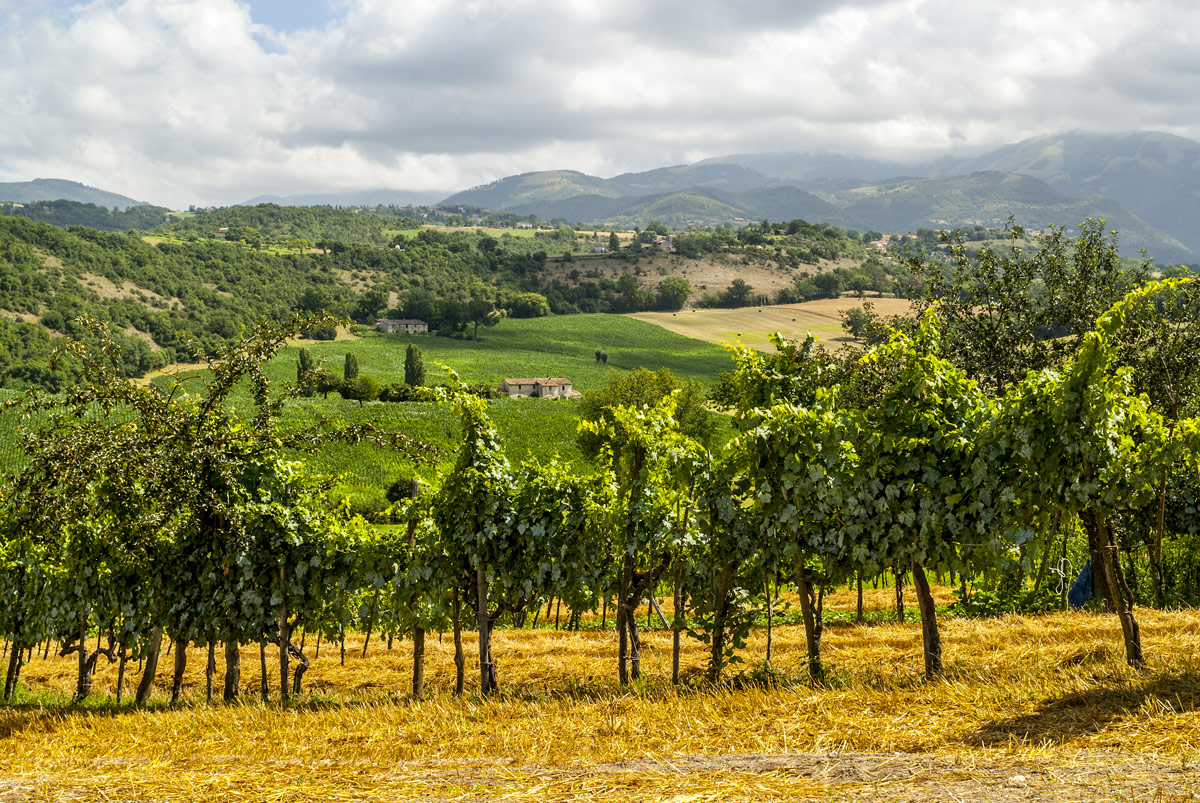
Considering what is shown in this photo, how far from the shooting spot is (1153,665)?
9.22 m

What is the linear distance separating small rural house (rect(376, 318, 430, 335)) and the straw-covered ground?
137 meters

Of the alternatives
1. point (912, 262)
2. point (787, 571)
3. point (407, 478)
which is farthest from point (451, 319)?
point (787, 571)

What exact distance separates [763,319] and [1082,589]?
130 meters

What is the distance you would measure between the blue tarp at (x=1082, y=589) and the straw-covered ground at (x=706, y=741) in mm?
6054

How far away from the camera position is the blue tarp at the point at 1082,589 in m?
18.4

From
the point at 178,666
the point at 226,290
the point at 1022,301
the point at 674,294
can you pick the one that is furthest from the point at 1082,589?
the point at 226,290

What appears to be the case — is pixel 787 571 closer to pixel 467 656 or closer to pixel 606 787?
pixel 606 787

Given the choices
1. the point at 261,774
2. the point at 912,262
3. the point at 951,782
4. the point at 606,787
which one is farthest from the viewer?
the point at 912,262

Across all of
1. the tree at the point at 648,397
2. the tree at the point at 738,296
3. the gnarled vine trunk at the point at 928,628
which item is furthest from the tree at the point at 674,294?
the gnarled vine trunk at the point at 928,628

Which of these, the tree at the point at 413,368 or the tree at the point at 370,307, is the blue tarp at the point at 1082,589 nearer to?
the tree at the point at 413,368

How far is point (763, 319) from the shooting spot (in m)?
146

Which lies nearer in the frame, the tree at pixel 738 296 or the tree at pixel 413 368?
the tree at pixel 413 368

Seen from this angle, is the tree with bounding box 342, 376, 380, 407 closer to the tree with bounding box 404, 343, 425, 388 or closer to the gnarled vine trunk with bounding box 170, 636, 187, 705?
the tree with bounding box 404, 343, 425, 388

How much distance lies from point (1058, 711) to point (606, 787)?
15.0 ft
